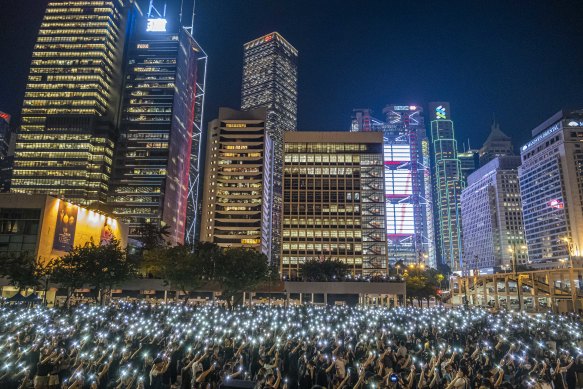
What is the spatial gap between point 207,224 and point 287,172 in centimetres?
5599

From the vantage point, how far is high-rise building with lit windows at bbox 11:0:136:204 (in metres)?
139

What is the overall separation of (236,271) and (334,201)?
6768 cm

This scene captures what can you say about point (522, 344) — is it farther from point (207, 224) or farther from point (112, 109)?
point (112, 109)

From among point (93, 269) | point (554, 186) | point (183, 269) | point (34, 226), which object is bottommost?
point (93, 269)

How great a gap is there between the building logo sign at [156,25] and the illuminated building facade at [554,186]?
162m

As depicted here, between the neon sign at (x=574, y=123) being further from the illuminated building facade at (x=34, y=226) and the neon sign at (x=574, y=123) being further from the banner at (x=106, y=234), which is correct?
the illuminated building facade at (x=34, y=226)

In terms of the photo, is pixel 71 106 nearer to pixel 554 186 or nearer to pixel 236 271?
pixel 236 271

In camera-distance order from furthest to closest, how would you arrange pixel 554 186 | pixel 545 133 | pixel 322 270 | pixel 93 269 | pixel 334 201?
pixel 545 133 → pixel 554 186 → pixel 334 201 → pixel 322 270 → pixel 93 269

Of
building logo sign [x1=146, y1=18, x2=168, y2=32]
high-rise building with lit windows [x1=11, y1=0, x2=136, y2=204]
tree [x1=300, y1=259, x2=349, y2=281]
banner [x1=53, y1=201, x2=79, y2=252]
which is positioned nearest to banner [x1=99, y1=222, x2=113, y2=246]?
banner [x1=53, y1=201, x2=79, y2=252]

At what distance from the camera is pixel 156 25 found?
16612cm

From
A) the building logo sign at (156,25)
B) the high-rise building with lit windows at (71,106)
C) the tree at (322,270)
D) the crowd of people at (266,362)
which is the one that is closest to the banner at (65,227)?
the tree at (322,270)

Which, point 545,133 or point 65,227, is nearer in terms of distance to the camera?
point 65,227

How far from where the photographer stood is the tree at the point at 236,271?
170 ft

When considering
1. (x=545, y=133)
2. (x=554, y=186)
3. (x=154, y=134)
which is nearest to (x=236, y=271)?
(x=154, y=134)
